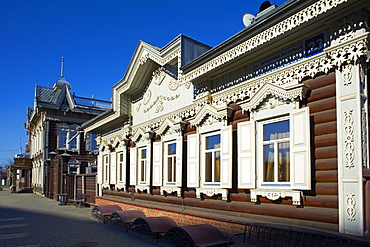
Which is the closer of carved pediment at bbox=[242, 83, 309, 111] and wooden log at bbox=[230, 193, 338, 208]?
wooden log at bbox=[230, 193, 338, 208]

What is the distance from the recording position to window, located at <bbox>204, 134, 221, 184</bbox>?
8547 millimetres

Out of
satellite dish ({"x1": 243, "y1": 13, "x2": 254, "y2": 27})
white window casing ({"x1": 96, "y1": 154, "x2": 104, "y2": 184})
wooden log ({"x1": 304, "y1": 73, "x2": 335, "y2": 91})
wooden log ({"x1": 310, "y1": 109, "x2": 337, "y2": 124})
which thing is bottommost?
white window casing ({"x1": 96, "y1": 154, "x2": 104, "y2": 184})

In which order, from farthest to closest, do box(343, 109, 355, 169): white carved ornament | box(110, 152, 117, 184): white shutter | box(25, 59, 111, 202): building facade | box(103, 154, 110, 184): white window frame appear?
1. box(25, 59, 111, 202): building facade
2. box(103, 154, 110, 184): white window frame
3. box(110, 152, 117, 184): white shutter
4. box(343, 109, 355, 169): white carved ornament

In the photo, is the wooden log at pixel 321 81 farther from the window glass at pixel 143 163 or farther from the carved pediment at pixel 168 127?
the window glass at pixel 143 163

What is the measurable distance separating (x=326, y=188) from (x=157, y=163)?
6273 millimetres

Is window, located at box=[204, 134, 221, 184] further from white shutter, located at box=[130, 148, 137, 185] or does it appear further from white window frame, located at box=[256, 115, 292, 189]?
white shutter, located at box=[130, 148, 137, 185]

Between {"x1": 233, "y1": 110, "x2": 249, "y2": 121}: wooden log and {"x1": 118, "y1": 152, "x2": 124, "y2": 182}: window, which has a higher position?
{"x1": 233, "y1": 110, "x2": 249, "y2": 121}: wooden log

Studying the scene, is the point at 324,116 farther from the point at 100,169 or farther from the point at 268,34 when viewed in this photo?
the point at 100,169

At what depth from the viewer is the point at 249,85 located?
773 centimetres

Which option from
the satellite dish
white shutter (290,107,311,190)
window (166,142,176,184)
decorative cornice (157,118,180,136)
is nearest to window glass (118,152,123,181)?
A: decorative cornice (157,118,180,136)

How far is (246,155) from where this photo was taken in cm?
739

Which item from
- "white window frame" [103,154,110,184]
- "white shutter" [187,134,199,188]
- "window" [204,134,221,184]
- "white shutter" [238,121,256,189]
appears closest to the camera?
"white shutter" [238,121,256,189]

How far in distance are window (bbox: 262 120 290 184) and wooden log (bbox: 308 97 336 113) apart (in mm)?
593

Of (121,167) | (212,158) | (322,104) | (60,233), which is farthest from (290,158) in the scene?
(121,167)
